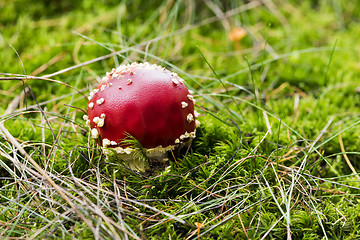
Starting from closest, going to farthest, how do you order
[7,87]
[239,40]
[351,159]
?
[351,159] → [7,87] → [239,40]

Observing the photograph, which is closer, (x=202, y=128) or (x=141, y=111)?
(x=141, y=111)

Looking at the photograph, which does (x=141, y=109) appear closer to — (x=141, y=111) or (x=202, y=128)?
(x=141, y=111)

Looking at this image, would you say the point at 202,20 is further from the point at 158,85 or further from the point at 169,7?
the point at 158,85

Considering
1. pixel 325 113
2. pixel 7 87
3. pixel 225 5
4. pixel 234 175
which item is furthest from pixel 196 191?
pixel 225 5

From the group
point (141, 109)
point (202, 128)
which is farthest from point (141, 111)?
point (202, 128)

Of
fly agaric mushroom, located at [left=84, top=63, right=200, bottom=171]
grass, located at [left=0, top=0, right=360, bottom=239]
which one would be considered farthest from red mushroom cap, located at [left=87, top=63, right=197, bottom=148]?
grass, located at [left=0, top=0, right=360, bottom=239]

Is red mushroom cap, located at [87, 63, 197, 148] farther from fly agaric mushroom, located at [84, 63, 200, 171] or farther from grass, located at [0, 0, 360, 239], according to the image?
grass, located at [0, 0, 360, 239]
